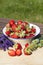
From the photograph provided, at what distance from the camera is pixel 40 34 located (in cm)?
223

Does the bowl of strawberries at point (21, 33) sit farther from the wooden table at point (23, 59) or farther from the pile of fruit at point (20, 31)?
the wooden table at point (23, 59)

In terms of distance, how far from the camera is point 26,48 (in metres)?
1.96

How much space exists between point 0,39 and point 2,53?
0.15 meters

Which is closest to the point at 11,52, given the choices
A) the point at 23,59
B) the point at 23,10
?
the point at 23,59

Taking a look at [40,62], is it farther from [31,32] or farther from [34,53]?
[31,32]

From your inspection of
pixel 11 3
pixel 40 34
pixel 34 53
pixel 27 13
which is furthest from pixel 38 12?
pixel 34 53

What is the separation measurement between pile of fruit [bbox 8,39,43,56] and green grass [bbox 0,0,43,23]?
72.9 inches

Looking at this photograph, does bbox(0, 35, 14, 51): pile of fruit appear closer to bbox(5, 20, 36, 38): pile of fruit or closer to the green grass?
bbox(5, 20, 36, 38): pile of fruit

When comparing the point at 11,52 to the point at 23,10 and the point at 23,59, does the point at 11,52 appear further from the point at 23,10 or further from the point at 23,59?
the point at 23,10

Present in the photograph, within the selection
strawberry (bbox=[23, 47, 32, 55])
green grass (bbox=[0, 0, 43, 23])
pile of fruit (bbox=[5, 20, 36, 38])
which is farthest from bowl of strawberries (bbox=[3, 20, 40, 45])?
green grass (bbox=[0, 0, 43, 23])

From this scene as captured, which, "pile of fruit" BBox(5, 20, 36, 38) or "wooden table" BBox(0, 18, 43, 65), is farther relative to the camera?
"pile of fruit" BBox(5, 20, 36, 38)

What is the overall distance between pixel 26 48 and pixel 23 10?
2.24 m

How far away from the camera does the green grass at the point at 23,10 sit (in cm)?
397

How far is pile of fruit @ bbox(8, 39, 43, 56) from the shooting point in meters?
1.96
